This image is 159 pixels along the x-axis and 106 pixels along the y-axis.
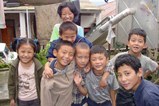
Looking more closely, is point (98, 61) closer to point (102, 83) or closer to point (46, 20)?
point (102, 83)

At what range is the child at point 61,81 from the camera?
8.42 ft

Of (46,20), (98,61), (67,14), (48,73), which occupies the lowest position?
(48,73)

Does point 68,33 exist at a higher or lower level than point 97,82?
higher

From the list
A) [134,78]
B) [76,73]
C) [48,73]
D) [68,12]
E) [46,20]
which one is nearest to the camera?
[134,78]

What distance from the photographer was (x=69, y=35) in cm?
271

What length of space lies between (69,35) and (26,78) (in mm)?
713

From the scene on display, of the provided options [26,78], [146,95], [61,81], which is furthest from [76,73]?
[146,95]

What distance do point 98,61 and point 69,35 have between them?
40 cm

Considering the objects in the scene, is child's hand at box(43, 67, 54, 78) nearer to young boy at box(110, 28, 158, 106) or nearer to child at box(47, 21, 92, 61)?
child at box(47, 21, 92, 61)

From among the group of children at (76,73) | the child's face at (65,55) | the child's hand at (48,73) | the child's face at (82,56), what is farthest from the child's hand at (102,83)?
the child's hand at (48,73)

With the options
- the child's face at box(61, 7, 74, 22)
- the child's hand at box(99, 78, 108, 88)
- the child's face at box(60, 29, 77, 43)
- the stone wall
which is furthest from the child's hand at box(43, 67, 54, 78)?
the stone wall

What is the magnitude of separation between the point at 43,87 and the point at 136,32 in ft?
3.81

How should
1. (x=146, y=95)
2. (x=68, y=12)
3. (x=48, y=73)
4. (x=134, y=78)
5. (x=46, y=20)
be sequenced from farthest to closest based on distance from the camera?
(x=46, y=20) < (x=68, y=12) < (x=48, y=73) < (x=134, y=78) < (x=146, y=95)

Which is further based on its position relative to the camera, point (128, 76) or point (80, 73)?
point (80, 73)
